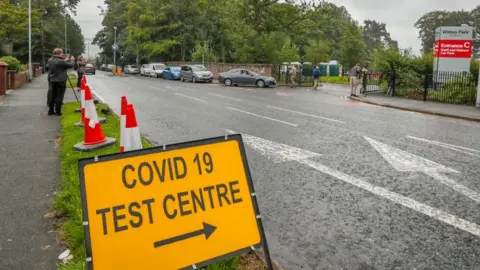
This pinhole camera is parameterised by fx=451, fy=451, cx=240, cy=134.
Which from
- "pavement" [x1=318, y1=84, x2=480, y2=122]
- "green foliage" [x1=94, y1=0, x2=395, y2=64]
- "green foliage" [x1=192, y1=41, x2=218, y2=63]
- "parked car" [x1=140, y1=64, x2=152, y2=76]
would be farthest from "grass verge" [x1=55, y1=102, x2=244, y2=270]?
"parked car" [x1=140, y1=64, x2=152, y2=76]

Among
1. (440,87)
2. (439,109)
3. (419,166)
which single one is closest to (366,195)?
(419,166)

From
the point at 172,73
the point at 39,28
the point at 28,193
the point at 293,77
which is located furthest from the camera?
the point at 39,28

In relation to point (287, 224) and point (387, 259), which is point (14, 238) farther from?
point (387, 259)

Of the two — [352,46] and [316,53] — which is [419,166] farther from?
[316,53]

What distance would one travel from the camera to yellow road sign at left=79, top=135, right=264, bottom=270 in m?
2.75

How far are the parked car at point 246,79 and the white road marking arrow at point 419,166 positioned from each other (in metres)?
24.1

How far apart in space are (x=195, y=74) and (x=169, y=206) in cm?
3603

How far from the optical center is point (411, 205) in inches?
203

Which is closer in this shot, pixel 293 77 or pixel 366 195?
pixel 366 195

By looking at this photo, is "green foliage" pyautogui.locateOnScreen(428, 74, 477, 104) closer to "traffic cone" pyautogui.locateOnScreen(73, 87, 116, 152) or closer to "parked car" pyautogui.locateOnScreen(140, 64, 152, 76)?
"traffic cone" pyautogui.locateOnScreen(73, 87, 116, 152)

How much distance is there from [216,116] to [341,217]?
342 inches

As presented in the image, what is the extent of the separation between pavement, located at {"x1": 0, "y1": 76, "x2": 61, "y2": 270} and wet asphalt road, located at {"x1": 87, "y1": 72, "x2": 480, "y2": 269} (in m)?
1.99

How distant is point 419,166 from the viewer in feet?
23.2

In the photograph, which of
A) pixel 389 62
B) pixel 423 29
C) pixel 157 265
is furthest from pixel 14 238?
pixel 423 29
